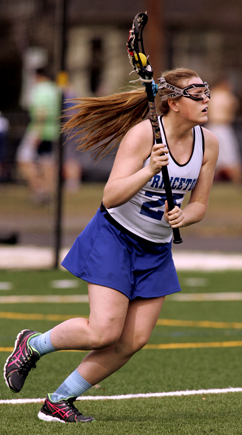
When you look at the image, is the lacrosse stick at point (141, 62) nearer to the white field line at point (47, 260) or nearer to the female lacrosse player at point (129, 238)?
the female lacrosse player at point (129, 238)

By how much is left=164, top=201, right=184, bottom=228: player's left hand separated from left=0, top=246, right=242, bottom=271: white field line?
23.0 feet

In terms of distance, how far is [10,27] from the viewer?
27391 millimetres

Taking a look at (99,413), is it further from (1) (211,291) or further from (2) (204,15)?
(2) (204,15)

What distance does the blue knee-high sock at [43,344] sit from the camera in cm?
432

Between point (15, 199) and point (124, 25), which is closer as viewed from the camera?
point (15, 199)

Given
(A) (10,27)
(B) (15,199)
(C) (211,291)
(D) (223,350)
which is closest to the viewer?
(D) (223,350)

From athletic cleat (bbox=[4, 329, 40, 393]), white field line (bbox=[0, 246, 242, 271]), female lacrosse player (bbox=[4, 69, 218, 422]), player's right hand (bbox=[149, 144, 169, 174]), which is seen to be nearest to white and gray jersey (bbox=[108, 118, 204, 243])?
female lacrosse player (bbox=[4, 69, 218, 422])

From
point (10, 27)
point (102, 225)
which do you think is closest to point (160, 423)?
point (102, 225)

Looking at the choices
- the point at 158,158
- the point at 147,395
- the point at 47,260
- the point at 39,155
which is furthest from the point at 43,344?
the point at 39,155

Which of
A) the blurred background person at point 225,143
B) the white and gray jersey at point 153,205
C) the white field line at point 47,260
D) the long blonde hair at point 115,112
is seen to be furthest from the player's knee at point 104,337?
the blurred background person at point 225,143

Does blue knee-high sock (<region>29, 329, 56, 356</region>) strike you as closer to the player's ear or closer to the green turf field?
the green turf field

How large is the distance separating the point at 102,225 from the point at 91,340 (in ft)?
2.12

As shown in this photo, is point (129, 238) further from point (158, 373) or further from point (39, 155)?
point (39, 155)

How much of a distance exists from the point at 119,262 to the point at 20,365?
0.86 metres
